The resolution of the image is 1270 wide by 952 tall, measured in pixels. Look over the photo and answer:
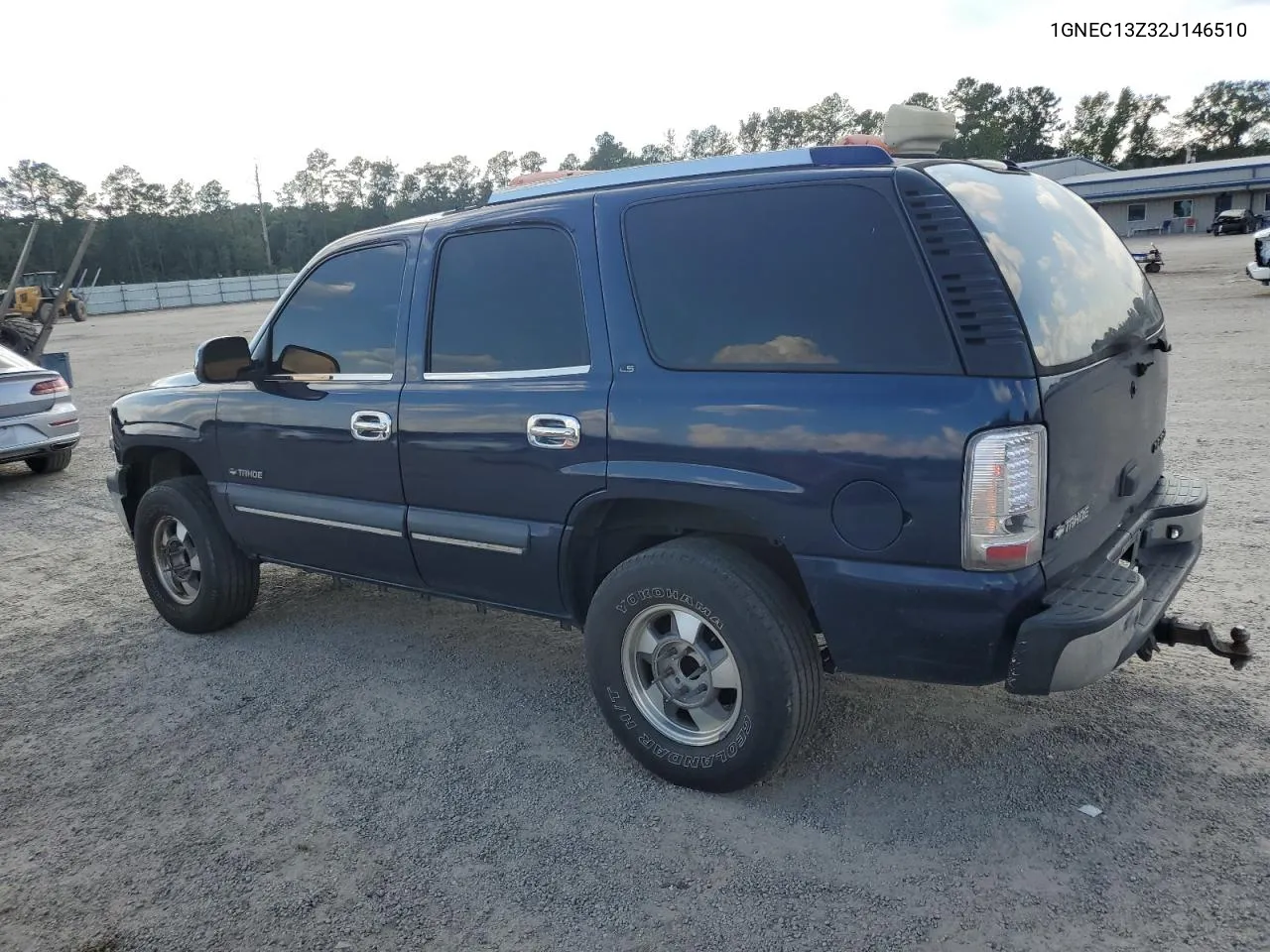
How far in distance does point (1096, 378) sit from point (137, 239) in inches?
4135

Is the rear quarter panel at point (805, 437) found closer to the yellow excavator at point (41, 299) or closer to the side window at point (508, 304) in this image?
the side window at point (508, 304)

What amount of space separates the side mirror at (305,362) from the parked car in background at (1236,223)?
57758 mm

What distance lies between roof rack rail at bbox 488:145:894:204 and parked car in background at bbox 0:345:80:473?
690cm

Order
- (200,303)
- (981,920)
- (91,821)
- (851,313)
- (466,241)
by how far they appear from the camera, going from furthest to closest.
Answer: (200,303)
(466,241)
(91,821)
(851,313)
(981,920)

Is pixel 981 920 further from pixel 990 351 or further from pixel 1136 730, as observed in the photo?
pixel 990 351

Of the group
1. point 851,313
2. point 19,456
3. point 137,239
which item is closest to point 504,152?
point 137,239

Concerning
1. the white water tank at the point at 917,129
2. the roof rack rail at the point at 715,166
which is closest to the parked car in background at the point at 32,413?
the roof rack rail at the point at 715,166

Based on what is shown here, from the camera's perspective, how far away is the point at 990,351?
104 inches

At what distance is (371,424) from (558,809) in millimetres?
1748

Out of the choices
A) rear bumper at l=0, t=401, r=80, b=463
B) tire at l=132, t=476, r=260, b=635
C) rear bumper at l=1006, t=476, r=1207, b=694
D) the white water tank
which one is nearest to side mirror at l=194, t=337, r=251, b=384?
tire at l=132, t=476, r=260, b=635

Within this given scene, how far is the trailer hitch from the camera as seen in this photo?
3312 millimetres

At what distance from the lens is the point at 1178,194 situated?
59.7 meters

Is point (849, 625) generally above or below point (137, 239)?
below

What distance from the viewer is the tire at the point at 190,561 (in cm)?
490
